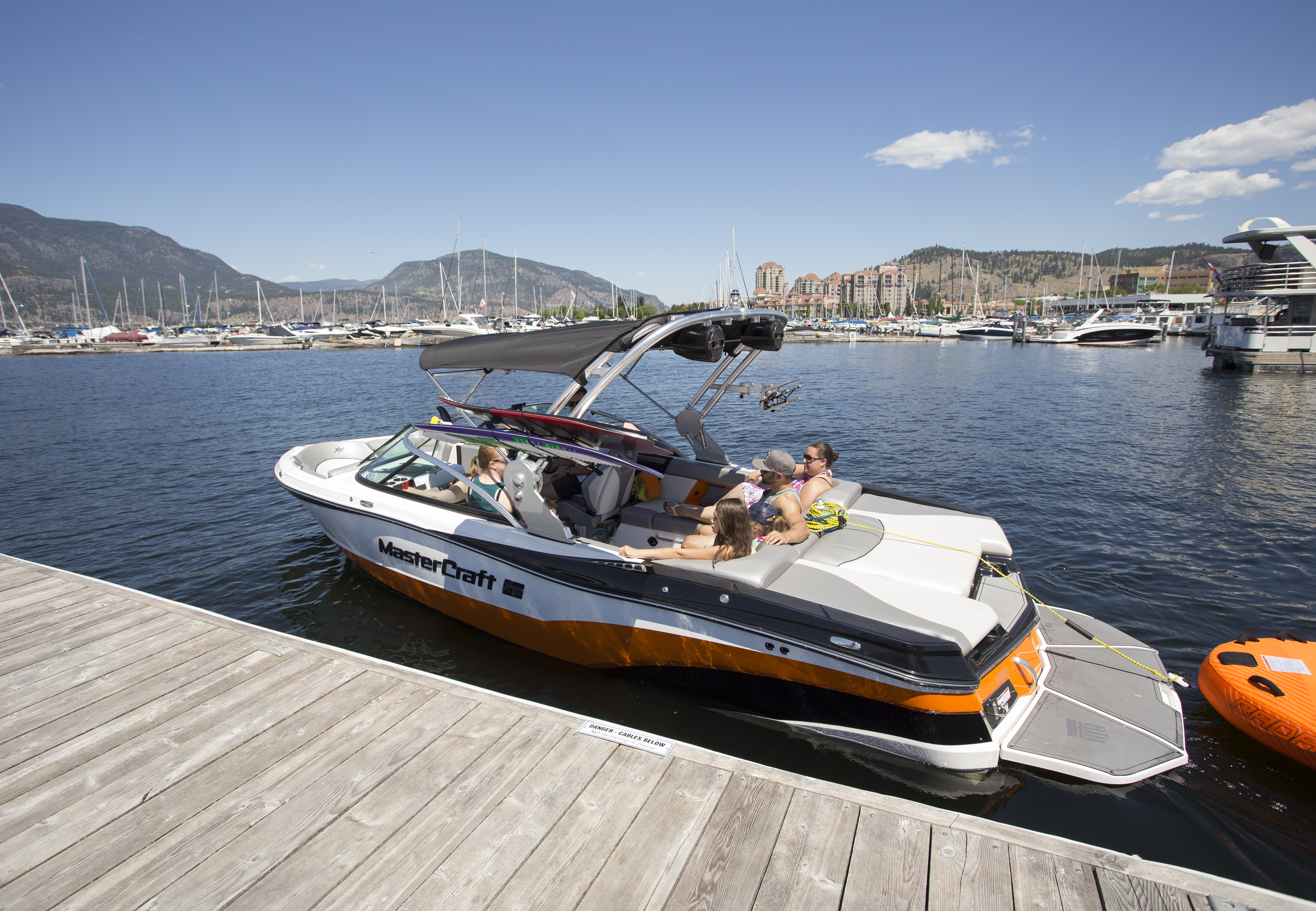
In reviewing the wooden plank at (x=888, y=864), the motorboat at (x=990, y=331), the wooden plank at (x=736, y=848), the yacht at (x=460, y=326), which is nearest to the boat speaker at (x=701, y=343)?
the wooden plank at (x=736, y=848)

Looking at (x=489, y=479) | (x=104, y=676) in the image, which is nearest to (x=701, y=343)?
(x=489, y=479)

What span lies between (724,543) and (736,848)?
2.29 m

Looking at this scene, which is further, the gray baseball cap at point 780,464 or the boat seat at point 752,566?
the gray baseball cap at point 780,464

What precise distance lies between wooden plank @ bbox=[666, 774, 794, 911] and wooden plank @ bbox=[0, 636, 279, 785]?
3334 millimetres

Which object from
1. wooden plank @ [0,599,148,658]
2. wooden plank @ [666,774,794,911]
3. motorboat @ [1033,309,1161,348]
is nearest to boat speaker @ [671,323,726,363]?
wooden plank @ [666,774,794,911]

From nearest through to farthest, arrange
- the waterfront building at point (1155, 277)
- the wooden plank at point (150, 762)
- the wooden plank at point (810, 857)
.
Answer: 1. the wooden plank at point (810, 857)
2. the wooden plank at point (150, 762)
3. the waterfront building at point (1155, 277)

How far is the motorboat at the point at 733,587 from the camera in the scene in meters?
4.08

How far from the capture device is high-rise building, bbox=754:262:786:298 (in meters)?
169

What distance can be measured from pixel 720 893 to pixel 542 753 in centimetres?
126

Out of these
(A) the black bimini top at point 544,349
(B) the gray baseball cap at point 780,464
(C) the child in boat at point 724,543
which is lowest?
(C) the child in boat at point 724,543

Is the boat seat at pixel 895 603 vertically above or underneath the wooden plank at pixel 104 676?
above

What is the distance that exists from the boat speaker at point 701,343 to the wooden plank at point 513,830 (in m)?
3.38

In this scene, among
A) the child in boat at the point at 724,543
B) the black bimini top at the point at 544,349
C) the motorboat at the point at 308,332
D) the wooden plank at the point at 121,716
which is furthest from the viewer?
the motorboat at the point at 308,332

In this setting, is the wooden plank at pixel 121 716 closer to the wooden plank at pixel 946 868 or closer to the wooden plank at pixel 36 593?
the wooden plank at pixel 36 593
